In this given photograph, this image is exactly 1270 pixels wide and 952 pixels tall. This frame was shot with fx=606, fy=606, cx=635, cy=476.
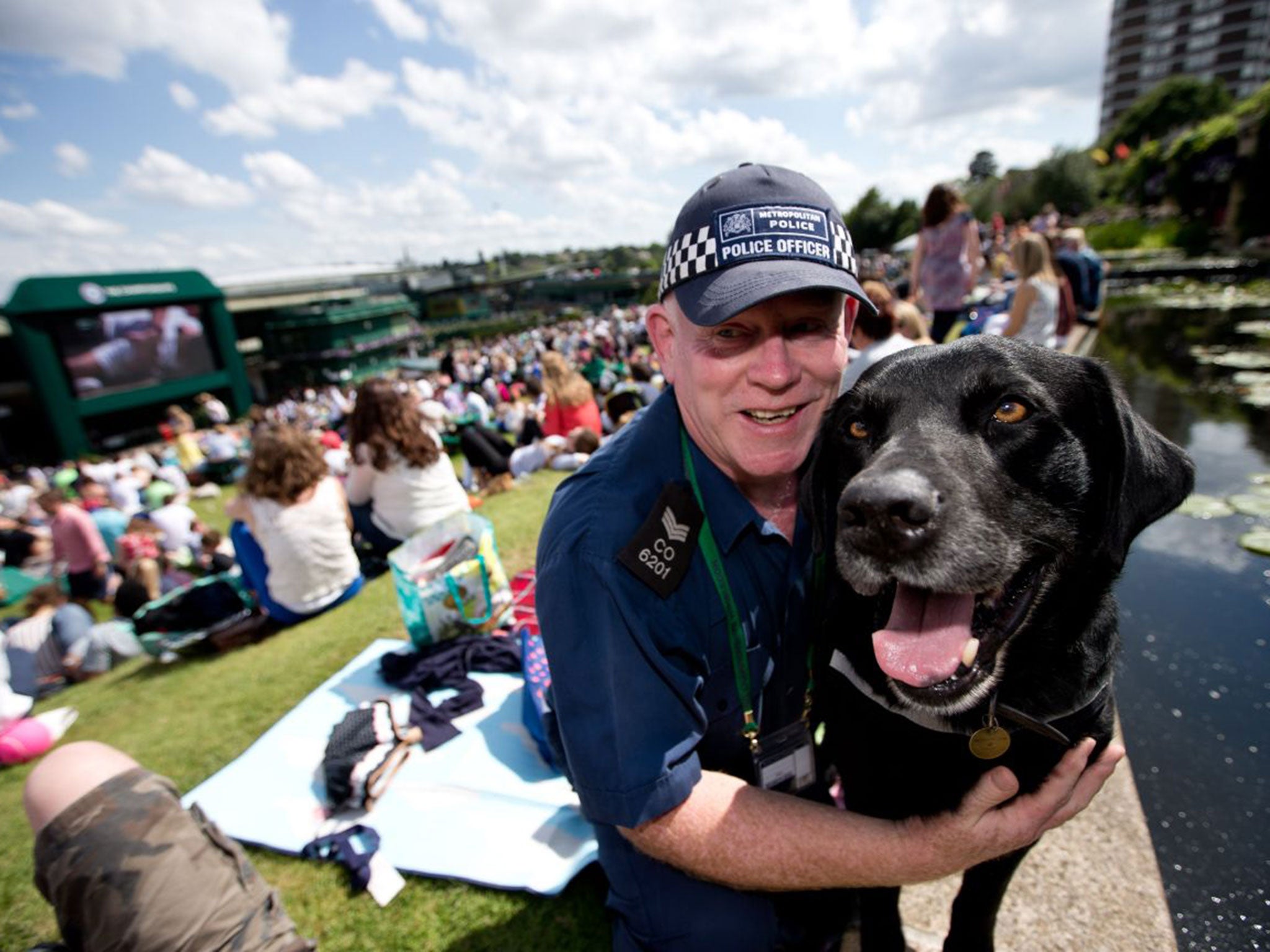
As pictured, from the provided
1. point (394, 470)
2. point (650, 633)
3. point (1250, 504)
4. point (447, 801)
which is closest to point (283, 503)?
point (394, 470)

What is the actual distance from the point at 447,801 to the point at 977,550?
3.17 meters

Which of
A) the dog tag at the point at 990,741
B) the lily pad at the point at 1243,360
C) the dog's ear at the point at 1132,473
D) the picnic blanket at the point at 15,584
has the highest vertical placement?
the dog's ear at the point at 1132,473

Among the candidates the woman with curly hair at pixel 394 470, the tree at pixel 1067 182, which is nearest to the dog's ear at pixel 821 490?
the woman with curly hair at pixel 394 470

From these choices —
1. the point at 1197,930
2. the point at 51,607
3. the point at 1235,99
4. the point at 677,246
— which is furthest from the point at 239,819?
the point at 1235,99

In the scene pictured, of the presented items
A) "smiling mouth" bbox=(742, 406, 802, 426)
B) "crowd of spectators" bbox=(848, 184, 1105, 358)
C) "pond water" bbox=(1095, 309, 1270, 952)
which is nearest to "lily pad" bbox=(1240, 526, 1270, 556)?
"pond water" bbox=(1095, 309, 1270, 952)

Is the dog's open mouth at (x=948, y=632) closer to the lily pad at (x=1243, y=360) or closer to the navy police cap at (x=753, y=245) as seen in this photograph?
the navy police cap at (x=753, y=245)

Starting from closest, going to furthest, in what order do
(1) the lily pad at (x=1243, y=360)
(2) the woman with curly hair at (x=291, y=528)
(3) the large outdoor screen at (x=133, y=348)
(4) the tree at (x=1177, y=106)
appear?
(2) the woman with curly hair at (x=291, y=528), (1) the lily pad at (x=1243, y=360), (3) the large outdoor screen at (x=133, y=348), (4) the tree at (x=1177, y=106)

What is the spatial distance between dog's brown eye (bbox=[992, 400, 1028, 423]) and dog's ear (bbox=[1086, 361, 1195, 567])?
0.22 meters

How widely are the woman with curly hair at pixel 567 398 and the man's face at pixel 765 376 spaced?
686 cm

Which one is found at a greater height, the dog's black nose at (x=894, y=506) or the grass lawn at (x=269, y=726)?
the dog's black nose at (x=894, y=506)

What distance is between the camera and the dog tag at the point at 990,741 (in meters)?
1.64

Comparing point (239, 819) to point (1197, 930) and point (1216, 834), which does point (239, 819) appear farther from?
point (1216, 834)

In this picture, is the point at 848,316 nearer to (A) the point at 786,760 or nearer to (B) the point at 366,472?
(A) the point at 786,760

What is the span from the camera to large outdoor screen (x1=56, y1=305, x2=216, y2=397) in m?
30.9
